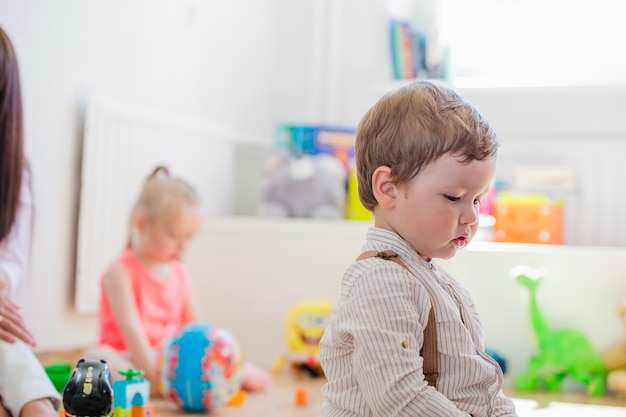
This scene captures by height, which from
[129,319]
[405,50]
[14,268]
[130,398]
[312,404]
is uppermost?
[405,50]

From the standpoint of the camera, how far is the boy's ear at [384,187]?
1092mm

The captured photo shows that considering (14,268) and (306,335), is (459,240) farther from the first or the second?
(306,335)

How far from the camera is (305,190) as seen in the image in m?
2.86

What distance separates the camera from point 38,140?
235 centimetres

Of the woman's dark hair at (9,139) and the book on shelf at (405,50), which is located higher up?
the book on shelf at (405,50)

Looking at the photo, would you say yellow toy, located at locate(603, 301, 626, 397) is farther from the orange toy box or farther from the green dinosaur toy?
the orange toy box

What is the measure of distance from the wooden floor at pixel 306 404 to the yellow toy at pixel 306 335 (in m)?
0.04

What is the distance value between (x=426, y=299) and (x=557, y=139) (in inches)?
84.9

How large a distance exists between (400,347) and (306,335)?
1536mm

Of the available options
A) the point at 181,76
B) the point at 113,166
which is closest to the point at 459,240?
the point at 113,166

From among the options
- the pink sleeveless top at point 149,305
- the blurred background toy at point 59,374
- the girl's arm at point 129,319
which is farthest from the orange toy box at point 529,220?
the blurred background toy at point 59,374

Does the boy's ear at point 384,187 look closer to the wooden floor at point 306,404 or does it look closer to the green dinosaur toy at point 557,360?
the wooden floor at point 306,404

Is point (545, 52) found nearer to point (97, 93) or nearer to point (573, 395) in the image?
point (573, 395)

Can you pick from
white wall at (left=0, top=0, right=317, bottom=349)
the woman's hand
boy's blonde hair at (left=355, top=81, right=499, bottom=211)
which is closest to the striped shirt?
boy's blonde hair at (left=355, top=81, right=499, bottom=211)
